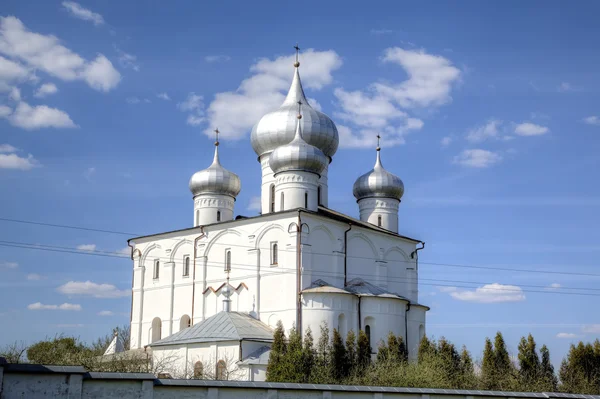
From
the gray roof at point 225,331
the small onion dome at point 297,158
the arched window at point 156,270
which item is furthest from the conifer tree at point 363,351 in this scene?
the arched window at point 156,270

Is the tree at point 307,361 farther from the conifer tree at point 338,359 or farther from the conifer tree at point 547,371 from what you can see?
the conifer tree at point 547,371

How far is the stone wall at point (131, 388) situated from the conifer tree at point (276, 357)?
9.05 metres

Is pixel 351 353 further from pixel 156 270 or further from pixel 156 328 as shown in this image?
pixel 156 270

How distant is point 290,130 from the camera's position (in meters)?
38.0

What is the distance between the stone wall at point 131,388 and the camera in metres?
13.1

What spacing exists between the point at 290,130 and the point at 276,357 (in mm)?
14067

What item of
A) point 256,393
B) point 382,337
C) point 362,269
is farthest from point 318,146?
point 256,393

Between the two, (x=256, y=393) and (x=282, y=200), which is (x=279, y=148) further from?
(x=256, y=393)

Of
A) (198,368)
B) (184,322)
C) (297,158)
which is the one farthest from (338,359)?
(297,158)

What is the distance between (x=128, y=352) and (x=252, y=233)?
7.12m

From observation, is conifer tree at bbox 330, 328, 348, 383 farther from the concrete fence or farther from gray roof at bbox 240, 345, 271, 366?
the concrete fence

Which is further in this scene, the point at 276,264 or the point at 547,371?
the point at 276,264

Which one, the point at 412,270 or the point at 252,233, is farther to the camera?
the point at 412,270

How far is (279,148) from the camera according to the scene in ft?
115
